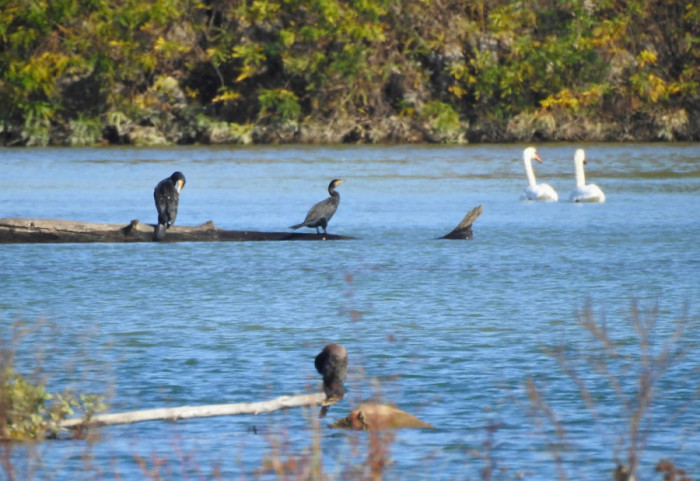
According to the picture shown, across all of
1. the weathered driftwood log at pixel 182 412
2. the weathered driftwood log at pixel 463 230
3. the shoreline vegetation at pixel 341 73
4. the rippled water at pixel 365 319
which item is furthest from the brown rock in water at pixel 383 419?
the shoreline vegetation at pixel 341 73

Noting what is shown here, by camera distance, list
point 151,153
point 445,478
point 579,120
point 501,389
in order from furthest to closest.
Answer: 1. point 579,120
2. point 151,153
3. point 501,389
4. point 445,478

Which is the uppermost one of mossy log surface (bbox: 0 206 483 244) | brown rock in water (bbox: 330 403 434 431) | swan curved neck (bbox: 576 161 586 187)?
mossy log surface (bbox: 0 206 483 244)

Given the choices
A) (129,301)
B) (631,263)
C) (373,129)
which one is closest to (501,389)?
(129,301)

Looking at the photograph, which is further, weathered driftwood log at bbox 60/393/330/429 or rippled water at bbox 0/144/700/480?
rippled water at bbox 0/144/700/480

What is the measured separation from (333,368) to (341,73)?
45.0m

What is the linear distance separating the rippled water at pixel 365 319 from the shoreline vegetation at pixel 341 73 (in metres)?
23.3

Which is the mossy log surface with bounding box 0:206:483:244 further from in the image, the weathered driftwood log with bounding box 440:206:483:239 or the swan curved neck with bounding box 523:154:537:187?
the swan curved neck with bounding box 523:154:537:187

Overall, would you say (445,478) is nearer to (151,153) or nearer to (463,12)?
(151,153)

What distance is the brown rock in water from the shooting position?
25.1 feet

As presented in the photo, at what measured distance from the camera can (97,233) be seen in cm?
1669

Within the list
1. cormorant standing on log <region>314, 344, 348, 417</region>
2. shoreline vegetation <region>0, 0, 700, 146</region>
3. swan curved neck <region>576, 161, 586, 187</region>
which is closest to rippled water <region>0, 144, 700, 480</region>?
cormorant standing on log <region>314, 344, 348, 417</region>

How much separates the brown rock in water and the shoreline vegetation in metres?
43.7

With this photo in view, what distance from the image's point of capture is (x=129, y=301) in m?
13.7

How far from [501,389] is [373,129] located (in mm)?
43321
